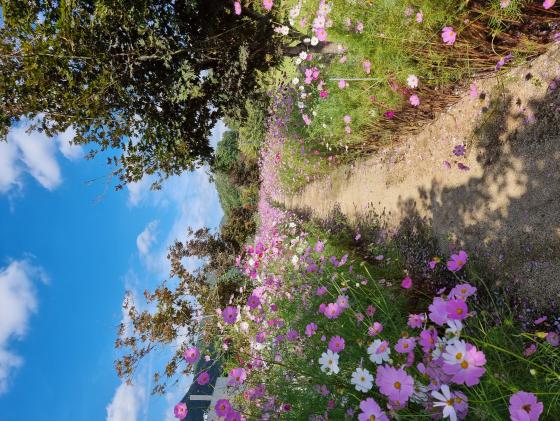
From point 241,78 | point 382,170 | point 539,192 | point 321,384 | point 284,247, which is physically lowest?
point 321,384

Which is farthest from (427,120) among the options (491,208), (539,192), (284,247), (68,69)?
(68,69)

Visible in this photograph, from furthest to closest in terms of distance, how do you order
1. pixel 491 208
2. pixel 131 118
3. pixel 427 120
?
pixel 131 118
pixel 427 120
pixel 491 208

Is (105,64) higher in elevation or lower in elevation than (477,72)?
higher

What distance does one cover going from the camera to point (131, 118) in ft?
21.7

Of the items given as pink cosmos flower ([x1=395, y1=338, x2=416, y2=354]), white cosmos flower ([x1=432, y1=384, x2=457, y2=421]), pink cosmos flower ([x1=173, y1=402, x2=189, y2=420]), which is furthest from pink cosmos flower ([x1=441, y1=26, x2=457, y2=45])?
pink cosmos flower ([x1=173, y1=402, x2=189, y2=420])

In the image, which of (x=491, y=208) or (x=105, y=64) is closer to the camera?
(x=491, y=208)

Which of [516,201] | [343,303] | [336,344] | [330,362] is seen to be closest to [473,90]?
[516,201]

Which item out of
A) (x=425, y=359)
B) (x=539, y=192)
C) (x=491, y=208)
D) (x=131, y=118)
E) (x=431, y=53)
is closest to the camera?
(x=425, y=359)

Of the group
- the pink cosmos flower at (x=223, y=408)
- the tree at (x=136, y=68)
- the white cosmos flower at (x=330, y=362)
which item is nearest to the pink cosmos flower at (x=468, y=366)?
the white cosmos flower at (x=330, y=362)

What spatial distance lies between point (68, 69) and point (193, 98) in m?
2.08

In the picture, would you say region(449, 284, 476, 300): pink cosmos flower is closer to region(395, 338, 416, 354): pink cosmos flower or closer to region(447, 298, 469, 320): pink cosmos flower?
region(447, 298, 469, 320): pink cosmos flower

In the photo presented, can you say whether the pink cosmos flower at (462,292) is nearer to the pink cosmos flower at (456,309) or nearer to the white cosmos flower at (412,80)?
the pink cosmos flower at (456,309)

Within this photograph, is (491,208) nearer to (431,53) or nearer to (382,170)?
(431,53)

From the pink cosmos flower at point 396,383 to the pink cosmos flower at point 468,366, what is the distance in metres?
0.27
